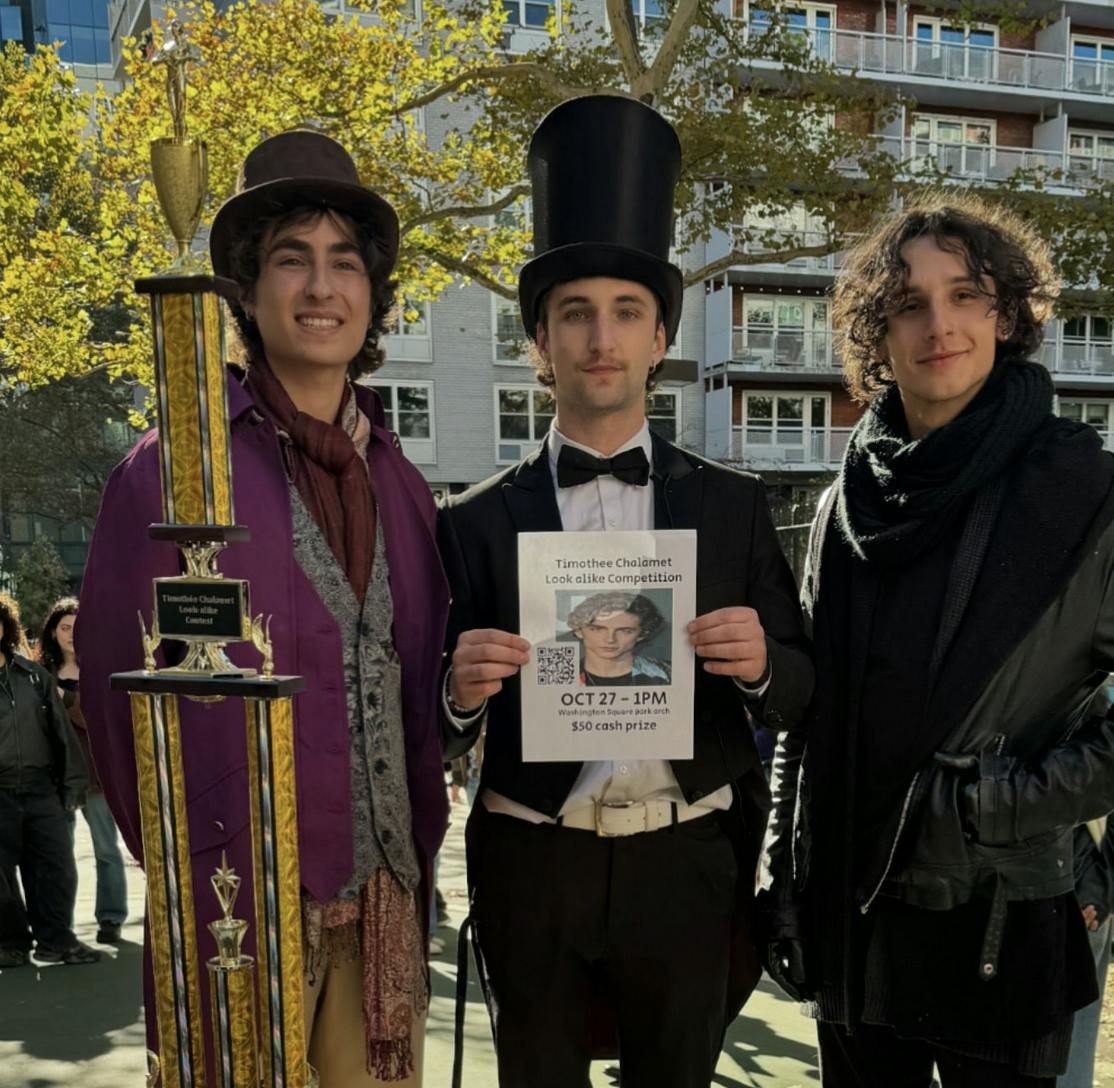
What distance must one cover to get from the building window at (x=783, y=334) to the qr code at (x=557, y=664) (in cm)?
2361

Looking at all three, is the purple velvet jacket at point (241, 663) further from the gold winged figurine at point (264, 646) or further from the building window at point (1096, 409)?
the building window at point (1096, 409)

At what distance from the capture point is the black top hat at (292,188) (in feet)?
7.30

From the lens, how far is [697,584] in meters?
2.29

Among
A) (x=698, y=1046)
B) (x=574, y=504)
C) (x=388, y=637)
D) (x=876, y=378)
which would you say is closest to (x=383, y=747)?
(x=388, y=637)

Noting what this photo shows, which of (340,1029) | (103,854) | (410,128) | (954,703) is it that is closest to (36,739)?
(103,854)

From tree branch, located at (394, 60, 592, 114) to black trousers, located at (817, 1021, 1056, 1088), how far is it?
7.74 meters

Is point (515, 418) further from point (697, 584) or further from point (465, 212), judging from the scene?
point (697, 584)

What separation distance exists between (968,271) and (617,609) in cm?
105

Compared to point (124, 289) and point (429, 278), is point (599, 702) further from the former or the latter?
point (124, 289)

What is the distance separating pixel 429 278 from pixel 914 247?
9.19m

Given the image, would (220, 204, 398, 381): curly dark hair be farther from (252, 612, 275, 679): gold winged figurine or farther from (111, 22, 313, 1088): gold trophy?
Answer: (252, 612, 275, 679): gold winged figurine

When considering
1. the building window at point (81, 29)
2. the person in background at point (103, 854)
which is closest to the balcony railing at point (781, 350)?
the person in background at point (103, 854)

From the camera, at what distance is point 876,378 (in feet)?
8.56

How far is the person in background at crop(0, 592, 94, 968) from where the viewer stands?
6027mm
